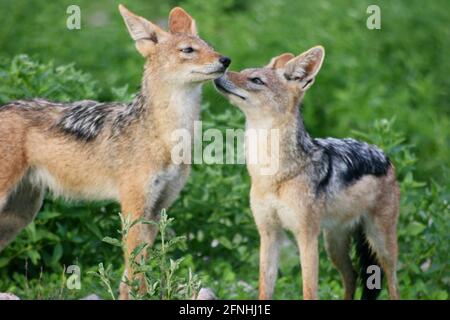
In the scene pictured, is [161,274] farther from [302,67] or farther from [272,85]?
[302,67]

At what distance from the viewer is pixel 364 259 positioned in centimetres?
955

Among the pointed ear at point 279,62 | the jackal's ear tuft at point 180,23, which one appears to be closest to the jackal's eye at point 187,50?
the jackal's ear tuft at point 180,23

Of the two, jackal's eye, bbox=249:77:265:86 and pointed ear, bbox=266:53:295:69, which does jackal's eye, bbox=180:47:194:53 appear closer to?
jackal's eye, bbox=249:77:265:86

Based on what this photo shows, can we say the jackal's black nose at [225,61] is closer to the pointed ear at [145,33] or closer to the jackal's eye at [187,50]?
the jackal's eye at [187,50]

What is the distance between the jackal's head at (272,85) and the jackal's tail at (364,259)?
1225mm

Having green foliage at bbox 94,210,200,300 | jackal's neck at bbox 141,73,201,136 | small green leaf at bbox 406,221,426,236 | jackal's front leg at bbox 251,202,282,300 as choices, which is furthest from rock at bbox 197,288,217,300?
small green leaf at bbox 406,221,426,236

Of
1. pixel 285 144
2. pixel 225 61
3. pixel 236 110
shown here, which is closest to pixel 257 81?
pixel 225 61

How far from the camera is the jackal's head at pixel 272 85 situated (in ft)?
28.5

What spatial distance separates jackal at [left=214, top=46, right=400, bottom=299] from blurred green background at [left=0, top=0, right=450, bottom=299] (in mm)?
790

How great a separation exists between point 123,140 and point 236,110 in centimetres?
226
